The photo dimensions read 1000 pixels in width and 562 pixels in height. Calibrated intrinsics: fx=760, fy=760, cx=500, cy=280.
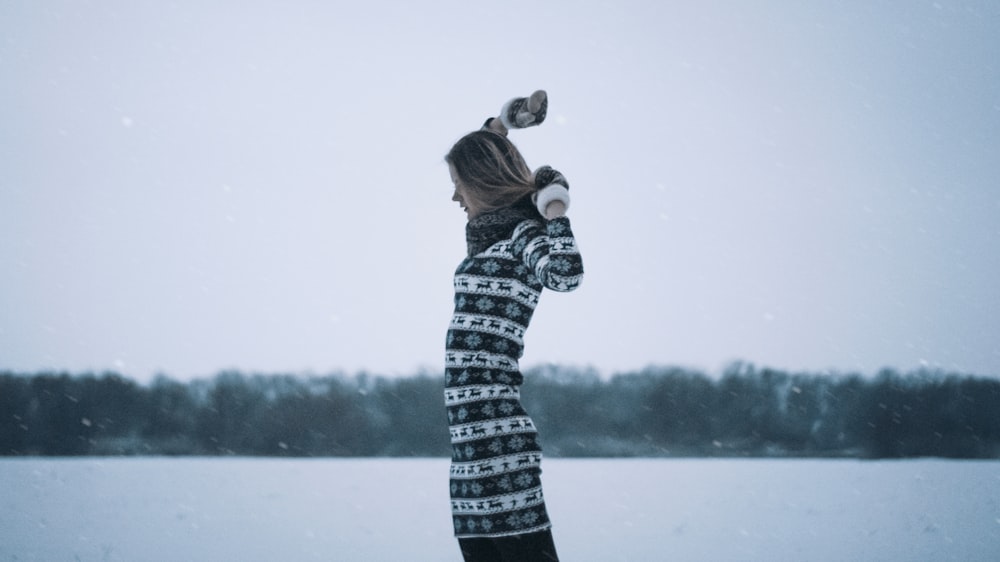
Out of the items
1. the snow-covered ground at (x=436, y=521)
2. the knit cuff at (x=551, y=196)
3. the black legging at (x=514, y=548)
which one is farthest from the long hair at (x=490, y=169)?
the snow-covered ground at (x=436, y=521)

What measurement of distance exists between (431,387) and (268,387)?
522 cm

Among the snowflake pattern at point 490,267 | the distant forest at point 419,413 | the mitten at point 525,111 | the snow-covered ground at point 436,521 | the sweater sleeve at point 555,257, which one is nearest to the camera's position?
the sweater sleeve at point 555,257

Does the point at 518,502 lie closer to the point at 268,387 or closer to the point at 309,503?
the point at 309,503

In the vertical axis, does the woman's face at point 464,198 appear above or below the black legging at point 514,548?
above

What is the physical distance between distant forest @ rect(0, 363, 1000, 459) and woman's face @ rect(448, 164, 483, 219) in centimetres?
1946

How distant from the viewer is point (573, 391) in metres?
22.7

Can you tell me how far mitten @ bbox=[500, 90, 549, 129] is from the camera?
168 centimetres

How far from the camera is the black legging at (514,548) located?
146cm

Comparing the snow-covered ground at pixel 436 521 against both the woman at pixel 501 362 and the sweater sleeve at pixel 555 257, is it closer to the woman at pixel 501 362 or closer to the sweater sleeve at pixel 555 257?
the woman at pixel 501 362

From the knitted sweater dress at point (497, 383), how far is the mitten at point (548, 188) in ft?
0.13

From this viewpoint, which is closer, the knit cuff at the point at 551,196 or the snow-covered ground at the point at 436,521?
the knit cuff at the point at 551,196

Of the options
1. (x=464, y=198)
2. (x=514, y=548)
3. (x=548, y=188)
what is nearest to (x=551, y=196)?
(x=548, y=188)

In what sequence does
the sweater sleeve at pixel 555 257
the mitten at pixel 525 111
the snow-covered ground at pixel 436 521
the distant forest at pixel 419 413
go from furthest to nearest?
the distant forest at pixel 419 413 < the snow-covered ground at pixel 436 521 < the mitten at pixel 525 111 < the sweater sleeve at pixel 555 257

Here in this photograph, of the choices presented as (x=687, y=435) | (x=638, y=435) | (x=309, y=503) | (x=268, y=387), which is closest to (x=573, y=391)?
(x=638, y=435)
